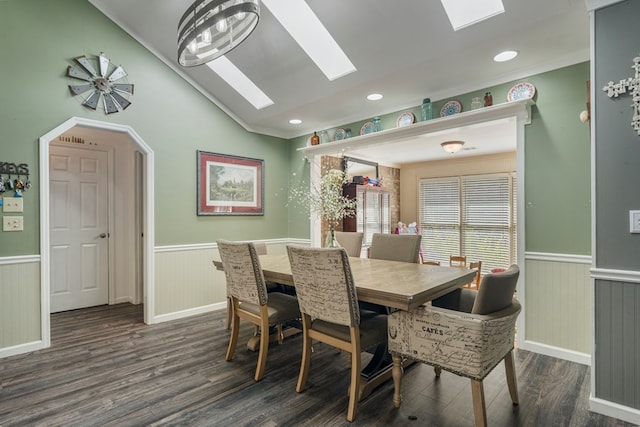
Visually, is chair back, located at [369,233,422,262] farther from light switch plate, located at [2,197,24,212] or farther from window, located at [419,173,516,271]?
window, located at [419,173,516,271]

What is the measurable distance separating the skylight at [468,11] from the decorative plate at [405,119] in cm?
121

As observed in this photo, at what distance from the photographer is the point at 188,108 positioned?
13.3ft

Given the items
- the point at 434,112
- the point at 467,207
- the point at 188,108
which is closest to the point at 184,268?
the point at 188,108

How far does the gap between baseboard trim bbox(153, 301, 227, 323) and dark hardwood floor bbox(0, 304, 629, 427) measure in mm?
606

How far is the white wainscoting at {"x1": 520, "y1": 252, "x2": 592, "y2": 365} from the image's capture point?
2.69m

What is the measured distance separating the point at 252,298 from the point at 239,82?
110 inches

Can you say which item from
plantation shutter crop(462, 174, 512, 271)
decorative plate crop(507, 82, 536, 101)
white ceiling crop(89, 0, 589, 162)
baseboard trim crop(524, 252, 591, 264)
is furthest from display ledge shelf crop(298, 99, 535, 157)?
plantation shutter crop(462, 174, 512, 271)

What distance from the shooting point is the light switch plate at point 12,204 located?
2.88 metres

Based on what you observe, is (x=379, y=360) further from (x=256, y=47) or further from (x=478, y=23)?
(x=256, y=47)

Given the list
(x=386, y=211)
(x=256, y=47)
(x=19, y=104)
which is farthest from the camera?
(x=386, y=211)

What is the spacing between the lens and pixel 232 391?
2285 millimetres

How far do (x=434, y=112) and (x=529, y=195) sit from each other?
1.26 meters

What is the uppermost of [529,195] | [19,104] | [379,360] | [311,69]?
[311,69]

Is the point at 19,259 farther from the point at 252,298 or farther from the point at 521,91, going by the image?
the point at 521,91
